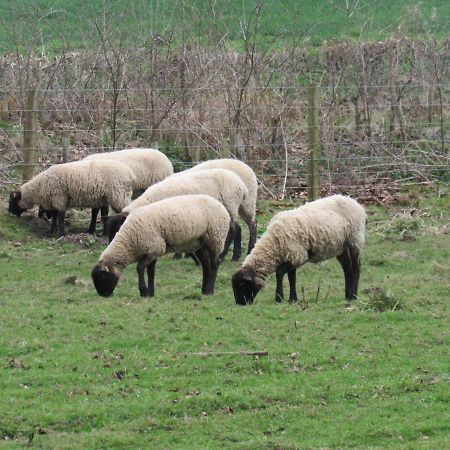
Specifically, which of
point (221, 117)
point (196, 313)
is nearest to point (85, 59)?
point (221, 117)

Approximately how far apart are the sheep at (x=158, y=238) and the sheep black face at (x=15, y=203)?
183 inches

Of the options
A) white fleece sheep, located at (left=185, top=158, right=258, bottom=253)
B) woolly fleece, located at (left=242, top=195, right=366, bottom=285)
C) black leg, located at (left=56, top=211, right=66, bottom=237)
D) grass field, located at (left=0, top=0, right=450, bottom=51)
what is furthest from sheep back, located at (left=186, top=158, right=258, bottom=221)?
grass field, located at (left=0, top=0, right=450, bottom=51)

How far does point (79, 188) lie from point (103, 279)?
14.6 feet

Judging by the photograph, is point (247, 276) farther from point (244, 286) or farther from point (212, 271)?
point (212, 271)

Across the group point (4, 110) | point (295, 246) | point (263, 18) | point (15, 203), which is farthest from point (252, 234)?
point (263, 18)

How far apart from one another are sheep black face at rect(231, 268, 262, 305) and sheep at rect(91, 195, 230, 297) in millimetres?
831

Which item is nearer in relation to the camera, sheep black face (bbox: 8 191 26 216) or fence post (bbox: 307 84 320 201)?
sheep black face (bbox: 8 191 26 216)

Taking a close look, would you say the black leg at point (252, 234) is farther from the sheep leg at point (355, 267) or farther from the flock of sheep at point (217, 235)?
the sheep leg at point (355, 267)

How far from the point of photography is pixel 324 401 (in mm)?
8977

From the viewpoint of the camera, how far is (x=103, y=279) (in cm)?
1285

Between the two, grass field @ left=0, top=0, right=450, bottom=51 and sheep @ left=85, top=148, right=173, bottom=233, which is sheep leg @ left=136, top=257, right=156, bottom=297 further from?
grass field @ left=0, top=0, right=450, bottom=51

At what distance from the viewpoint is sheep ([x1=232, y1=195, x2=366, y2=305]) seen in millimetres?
12555

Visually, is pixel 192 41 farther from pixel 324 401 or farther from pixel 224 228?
pixel 324 401

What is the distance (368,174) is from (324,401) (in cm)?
1123
